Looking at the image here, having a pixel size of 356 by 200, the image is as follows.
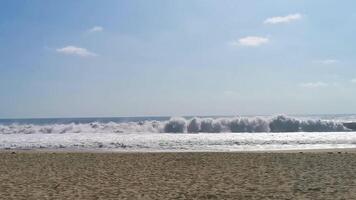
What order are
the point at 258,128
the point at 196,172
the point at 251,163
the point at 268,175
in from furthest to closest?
the point at 258,128, the point at 251,163, the point at 196,172, the point at 268,175

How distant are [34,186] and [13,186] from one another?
538 millimetres

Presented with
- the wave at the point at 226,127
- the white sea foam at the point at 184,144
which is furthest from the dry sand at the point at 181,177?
the wave at the point at 226,127

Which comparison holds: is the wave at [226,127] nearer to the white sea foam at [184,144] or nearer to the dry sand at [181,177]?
the white sea foam at [184,144]

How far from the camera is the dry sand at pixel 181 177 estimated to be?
1003 cm

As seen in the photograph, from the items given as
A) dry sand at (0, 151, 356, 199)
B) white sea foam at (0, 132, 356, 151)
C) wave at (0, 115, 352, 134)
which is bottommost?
dry sand at (0, 151, 356, 199)

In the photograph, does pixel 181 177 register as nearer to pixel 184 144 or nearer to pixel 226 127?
pixel 184 144

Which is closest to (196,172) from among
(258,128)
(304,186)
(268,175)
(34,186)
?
(268,175)

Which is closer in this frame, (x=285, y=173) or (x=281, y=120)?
(x=285, y=173)

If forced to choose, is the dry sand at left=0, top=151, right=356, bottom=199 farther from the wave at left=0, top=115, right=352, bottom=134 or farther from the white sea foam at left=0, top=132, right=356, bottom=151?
the wave at left=0, top=115, right=352, bottom=134

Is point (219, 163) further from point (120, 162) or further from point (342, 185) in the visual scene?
point (342, 185)

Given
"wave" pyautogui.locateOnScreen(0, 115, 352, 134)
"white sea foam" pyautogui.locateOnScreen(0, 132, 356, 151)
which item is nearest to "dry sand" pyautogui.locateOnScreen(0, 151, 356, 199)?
"white sea foam" pyautogui.locateOnScreen(0, 132, 356, 151)

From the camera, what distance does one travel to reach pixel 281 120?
4956 cm

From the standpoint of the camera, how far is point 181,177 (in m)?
12.8

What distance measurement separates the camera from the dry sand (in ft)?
32.9
